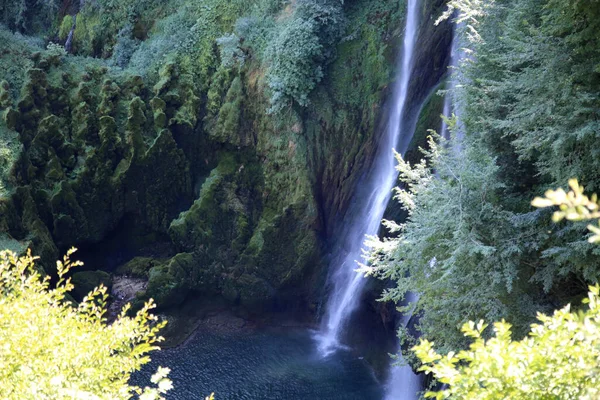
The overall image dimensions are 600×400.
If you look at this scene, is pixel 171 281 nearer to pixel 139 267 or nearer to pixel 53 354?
pixel 139 267

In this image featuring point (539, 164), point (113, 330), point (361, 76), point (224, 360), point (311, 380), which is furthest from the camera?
point (361, 76)

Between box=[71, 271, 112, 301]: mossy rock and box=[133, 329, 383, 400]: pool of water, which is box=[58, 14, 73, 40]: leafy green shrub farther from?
box=[133, 329, 383, 400]: pool of water

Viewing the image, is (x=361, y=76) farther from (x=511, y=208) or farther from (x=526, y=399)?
(x=526, y=399)

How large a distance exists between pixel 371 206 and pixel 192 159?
830 centimetres

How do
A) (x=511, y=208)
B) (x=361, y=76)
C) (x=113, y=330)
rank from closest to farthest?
(x=113, y=330)
(x=511, y=208)
(x=361, y=76)

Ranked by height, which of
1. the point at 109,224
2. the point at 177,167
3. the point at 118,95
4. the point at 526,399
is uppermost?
the point at 118,95

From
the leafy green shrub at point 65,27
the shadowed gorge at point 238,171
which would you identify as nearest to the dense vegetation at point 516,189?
the shadowed gorge at point 238,171

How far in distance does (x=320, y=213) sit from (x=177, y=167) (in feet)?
21.2

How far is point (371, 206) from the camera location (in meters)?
20.7

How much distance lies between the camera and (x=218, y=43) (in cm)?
2316

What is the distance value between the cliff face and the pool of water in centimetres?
212

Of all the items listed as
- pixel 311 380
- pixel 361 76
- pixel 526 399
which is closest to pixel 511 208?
pixel 526 399

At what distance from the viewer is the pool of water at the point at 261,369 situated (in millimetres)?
17812

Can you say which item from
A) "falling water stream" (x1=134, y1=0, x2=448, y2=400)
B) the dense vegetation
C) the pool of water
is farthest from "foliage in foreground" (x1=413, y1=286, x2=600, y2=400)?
the pool of water
